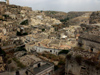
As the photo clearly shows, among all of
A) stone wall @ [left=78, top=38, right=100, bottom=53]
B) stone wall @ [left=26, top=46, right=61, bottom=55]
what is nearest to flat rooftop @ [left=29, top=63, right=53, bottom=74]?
stone wall @ [left=78, top=38, right=100, bottom=53]

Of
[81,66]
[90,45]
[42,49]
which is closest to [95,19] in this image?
[42,49]

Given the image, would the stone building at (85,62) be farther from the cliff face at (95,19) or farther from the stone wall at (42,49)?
the cliff face at (95,19)

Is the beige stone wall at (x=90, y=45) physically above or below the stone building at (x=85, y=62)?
above

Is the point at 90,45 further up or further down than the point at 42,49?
further up

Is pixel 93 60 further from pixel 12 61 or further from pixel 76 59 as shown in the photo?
pixel 12 61

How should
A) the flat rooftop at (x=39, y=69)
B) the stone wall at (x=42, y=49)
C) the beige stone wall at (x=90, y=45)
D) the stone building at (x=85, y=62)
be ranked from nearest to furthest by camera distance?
the stone building at (x=85, y=62) → the beige stone wall at (x=90, y=45) → the flat rooftop at (x=39, y=69) → the stone wall at (x=42, y=49)

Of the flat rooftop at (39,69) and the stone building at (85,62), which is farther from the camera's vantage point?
the flat rooftop at (39,69)

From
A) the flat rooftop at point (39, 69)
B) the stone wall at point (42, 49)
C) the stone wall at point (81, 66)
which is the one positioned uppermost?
the stone wall at point (81, 66)

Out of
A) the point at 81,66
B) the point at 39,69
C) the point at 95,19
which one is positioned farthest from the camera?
the point at 95,19

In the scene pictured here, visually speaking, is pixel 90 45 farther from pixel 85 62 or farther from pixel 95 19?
pixel 95 19

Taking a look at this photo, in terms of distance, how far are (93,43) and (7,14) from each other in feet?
185

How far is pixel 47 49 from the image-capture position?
25422 millimetres

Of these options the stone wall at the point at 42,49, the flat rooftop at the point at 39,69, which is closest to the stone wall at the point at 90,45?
the flat rooftop at the point at 39,69

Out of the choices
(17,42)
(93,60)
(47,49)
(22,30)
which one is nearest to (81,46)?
(93,60)
